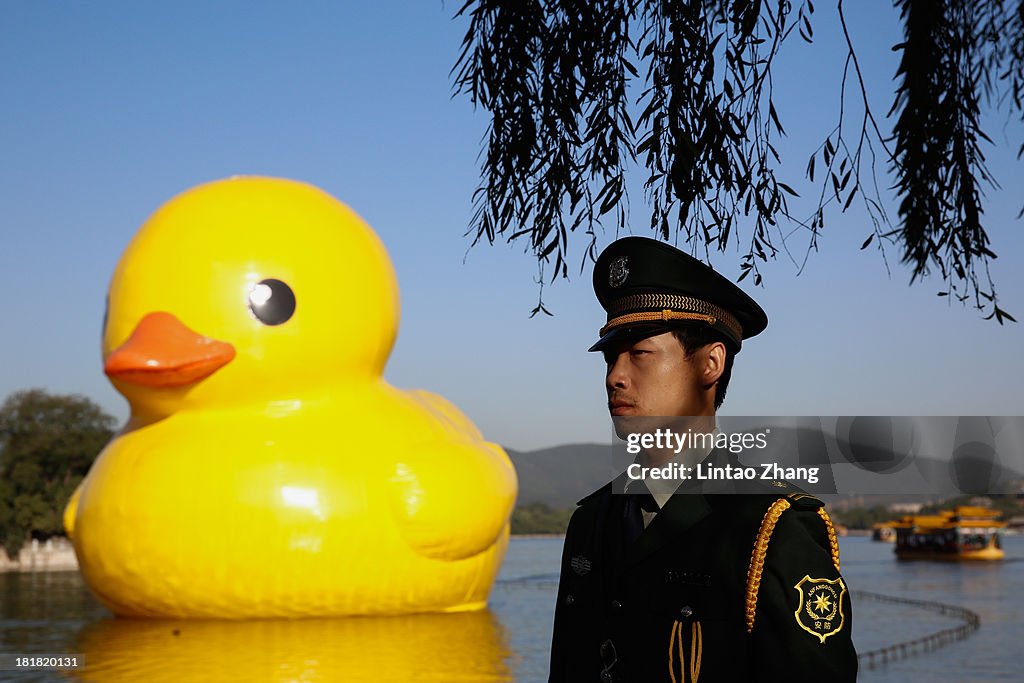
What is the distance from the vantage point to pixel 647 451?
207cm

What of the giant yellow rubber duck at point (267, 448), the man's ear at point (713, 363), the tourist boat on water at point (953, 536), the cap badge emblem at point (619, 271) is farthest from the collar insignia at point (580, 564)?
the tourist boat on water at point (953, 536)

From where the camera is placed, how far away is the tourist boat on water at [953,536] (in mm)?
39031

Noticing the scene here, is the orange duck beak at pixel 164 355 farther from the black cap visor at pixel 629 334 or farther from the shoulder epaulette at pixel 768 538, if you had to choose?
the shoulder epaulette at pixel 768 538

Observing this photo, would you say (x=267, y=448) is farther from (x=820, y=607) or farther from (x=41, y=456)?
(x=41, y=456)

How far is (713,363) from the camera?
2111mm

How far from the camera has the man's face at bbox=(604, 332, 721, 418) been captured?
2.06 metres

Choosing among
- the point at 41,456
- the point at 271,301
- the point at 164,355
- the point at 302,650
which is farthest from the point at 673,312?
the point at 41,456

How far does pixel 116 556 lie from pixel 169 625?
789 mm

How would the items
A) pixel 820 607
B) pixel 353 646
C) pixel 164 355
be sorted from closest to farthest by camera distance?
1. pixel 820 607
2. pixel 353 646
3. pixel 164 355

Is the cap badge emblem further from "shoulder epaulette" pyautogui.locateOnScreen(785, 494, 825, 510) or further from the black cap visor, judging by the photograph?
"shoulder epaulette" pyautogui.locateOnScreen(785, 494, 825, 510)

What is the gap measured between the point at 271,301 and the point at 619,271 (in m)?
7.83

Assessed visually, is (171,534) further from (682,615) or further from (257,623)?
(682,615)

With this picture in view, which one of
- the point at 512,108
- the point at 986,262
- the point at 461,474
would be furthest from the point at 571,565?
the point at 461,474

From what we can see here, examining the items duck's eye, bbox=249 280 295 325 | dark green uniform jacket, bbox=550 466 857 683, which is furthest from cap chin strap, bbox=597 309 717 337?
duck's eye, bbox=249 280 295 325
